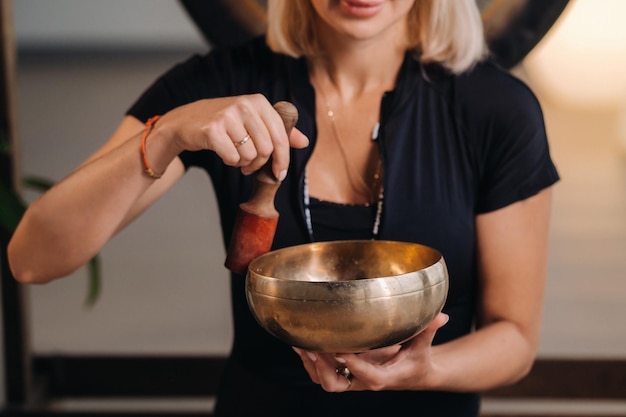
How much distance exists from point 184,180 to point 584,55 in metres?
0.97

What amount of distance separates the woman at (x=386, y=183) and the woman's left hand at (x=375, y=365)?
0.08m

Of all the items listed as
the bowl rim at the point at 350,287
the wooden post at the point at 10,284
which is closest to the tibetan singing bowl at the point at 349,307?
the bowl rim at the point at 350,287

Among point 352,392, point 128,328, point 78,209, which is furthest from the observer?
point 128,328

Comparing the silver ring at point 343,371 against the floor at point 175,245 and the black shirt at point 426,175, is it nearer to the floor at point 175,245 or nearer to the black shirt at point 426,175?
the black shirt at point 426,175

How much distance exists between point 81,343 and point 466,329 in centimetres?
120

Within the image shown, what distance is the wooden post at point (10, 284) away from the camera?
1.78 metres

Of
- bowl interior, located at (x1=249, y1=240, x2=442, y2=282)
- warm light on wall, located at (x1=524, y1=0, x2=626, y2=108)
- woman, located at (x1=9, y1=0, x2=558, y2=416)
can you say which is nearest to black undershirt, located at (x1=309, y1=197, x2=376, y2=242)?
woman, located at (x1=9, y1=0, x2=558, y2=416)

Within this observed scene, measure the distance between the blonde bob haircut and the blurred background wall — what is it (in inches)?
27.0

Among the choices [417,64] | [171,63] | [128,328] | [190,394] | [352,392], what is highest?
[417,64]

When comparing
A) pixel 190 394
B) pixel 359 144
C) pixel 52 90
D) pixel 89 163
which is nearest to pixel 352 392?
pixel 359 144

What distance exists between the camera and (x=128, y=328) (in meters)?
2.03

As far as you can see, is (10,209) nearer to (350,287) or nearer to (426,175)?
(426,175)

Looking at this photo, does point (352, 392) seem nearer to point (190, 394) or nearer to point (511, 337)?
point (511, 337)

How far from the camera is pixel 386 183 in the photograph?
1.09m
